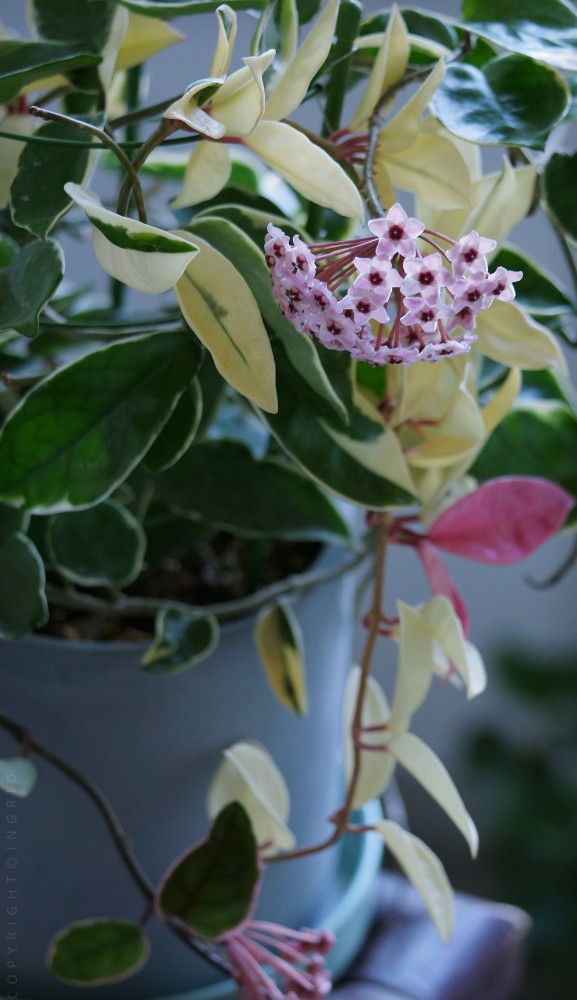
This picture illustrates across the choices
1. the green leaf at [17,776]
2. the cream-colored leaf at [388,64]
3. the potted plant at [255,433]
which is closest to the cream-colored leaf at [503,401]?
the potted plant at [255,433]

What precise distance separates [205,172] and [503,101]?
10cm

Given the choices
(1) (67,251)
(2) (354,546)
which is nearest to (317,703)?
(2) (354,546)

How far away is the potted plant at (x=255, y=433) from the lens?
1.01 feet

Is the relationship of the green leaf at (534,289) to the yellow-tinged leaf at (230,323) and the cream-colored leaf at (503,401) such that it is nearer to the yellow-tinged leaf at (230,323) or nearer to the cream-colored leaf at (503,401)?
the cream-colored leaf at (503,401)

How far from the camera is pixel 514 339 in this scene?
0.37 meters

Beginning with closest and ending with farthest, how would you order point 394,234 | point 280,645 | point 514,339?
1. point 394,234
2. point 514,339
3. point 280,645

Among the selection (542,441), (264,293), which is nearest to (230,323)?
(264,293)

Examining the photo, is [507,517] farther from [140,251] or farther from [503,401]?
[140,251]

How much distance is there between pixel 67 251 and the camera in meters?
1.06

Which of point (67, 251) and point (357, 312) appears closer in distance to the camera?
point (357, 312)

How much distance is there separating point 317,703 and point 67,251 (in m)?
0.67

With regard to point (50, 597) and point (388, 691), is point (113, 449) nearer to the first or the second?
point (50, 597)

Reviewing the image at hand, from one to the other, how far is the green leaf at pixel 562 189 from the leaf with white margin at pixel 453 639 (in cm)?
14

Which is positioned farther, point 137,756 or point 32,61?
point 137,756
